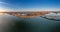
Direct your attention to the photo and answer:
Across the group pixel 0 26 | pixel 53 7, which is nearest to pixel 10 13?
pixel 0 26

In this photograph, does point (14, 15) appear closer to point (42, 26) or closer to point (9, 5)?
point (9, 5)

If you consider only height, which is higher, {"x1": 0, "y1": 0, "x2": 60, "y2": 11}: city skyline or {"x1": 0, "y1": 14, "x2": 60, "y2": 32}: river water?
{"x1": 0, "y1": 0, "x2": 60, "y2": 11}: city skyline

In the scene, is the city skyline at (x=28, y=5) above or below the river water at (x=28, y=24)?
above

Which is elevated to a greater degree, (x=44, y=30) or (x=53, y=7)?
(x=53, y=7)
